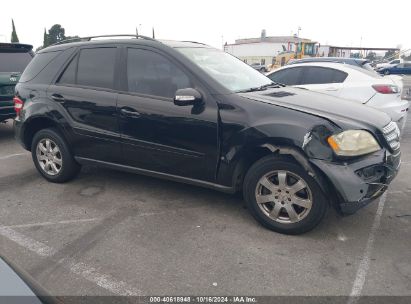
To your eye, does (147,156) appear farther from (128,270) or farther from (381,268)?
(381,268)

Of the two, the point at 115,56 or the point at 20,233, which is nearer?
the point at 20,233

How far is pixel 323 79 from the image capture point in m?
6.74

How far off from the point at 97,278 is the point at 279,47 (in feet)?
268

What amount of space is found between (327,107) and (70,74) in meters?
2.98

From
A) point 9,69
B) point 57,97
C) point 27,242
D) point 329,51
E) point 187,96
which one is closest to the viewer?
point 27,242

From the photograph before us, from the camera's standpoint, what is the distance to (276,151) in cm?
323

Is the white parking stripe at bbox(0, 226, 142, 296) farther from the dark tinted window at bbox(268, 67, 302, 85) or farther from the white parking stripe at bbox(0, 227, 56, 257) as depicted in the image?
the dark tinted window at bbox(268, 67, 302, 85)

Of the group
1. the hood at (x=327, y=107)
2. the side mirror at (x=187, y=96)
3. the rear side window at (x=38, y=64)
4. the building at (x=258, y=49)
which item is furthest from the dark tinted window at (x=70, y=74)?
the building at (x=258, y=49)

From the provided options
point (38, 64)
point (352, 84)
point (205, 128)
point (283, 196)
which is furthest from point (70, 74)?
point (352, 84)

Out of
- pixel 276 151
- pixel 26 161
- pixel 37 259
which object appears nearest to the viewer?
pixel 37 259

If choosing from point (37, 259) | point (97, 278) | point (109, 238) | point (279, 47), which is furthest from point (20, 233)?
point (279, 47)

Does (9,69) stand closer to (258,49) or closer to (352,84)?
(352,84)

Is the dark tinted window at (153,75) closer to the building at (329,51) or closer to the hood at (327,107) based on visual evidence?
the hood at (327,107)

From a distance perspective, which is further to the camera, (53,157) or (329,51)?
(329,51)
